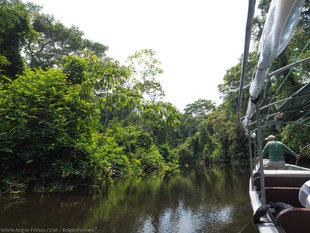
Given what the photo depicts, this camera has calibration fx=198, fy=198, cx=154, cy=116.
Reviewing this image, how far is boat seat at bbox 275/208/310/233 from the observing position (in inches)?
55.3

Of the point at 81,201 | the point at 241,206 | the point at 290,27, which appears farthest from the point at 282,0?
the point at 81,201

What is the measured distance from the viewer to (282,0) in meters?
1.19

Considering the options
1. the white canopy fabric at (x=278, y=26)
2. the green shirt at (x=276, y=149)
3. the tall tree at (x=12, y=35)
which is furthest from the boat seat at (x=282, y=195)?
the tall tree at (x=12, y=35)

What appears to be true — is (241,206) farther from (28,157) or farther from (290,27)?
(28,157)

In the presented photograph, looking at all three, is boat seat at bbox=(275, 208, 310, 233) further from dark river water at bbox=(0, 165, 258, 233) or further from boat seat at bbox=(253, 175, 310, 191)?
dark river water at bbox=(0, 165, 258, 233)

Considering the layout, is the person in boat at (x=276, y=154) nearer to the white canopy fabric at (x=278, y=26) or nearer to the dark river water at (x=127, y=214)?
the dark river water at (x=127, y=214)

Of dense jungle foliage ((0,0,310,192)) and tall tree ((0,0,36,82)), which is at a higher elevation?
tall tree ((0,0,36,82))

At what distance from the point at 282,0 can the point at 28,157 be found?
8.01 metres

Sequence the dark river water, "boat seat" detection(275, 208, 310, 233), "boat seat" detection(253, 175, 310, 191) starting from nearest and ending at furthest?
"boat seat" detection(275, 208, 310, 233), "boat seat" detection(253, 175, 310, 191), the dark river water

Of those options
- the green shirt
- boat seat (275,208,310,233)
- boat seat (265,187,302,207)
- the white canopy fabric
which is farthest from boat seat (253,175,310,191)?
the white canopy fabric

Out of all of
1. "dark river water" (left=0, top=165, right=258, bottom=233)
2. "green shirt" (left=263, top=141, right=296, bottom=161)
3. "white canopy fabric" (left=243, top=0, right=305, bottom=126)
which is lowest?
"dark river water" (left=0, top=165, right=258, bottom=233)

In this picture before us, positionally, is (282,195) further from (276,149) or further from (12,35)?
(12,35)

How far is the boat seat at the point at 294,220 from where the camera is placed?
1404 mm

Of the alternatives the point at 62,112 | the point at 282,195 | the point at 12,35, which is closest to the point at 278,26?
the point at 282,195
